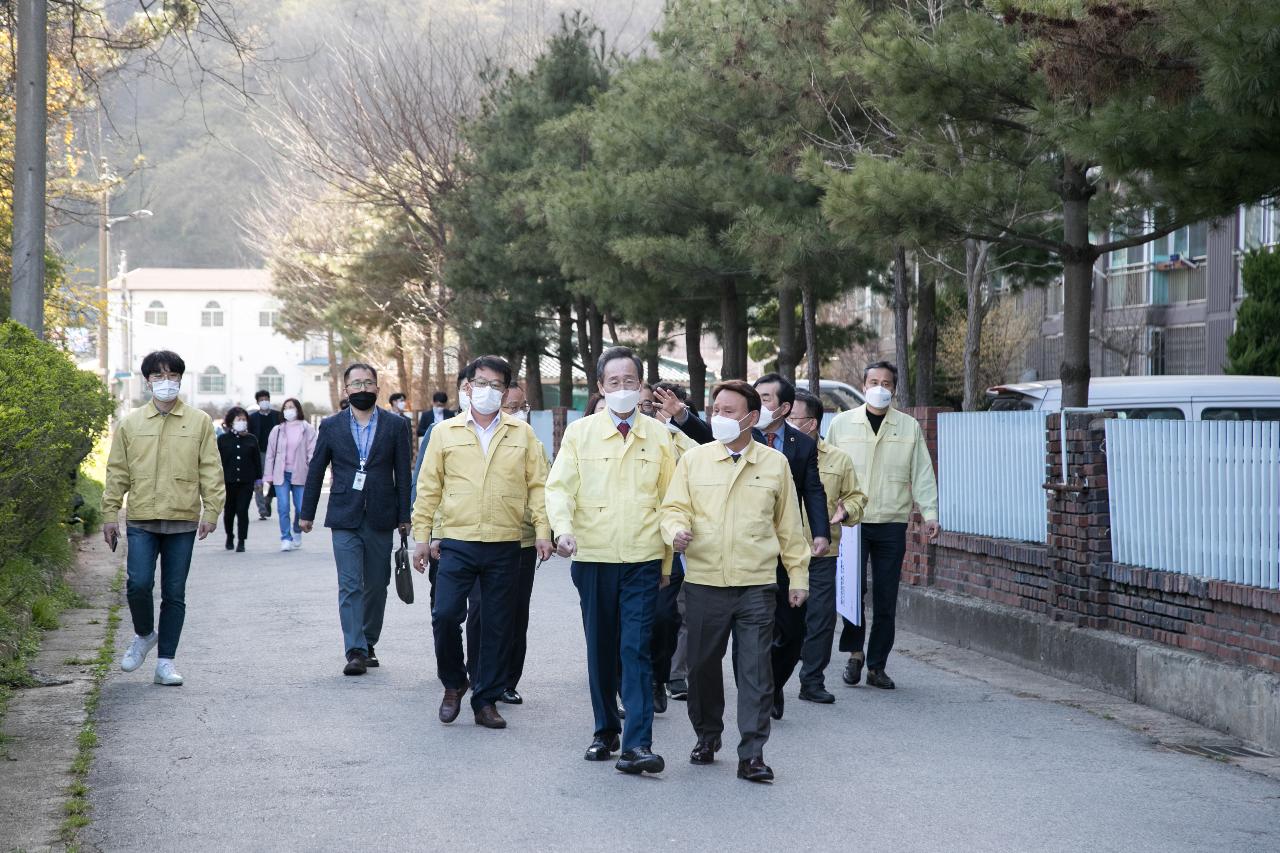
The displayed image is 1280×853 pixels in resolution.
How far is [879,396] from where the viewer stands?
964 centimetres

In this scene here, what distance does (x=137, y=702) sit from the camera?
8.62 m

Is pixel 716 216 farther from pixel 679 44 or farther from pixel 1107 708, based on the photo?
pixel 1107 708

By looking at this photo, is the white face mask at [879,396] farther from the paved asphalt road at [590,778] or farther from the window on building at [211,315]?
the window on building at [211,315]

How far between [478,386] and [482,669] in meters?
1.45

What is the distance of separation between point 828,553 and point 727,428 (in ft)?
7.67

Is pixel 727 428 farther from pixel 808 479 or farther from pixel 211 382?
pixel 211 382

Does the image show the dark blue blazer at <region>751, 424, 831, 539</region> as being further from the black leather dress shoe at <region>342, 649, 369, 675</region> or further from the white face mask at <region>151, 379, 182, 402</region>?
the white face mask at <region>151, 379, 182, 402</region>

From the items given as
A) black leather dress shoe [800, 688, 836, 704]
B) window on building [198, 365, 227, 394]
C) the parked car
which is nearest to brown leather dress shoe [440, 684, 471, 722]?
black leather dress shoe [800, 688, 836, 704]

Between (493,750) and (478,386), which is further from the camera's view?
(478,386)

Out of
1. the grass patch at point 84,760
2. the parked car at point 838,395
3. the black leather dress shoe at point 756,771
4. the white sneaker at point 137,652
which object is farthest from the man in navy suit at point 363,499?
the parked car at point 838,395

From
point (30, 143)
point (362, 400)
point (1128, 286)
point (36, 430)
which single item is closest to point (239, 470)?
point (30, 143)

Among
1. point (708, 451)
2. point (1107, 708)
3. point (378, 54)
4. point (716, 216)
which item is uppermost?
point (378, 54)

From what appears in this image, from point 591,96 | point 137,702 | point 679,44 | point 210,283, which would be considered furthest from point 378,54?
point 210,283

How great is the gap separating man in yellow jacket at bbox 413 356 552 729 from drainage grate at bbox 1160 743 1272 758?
10.9 feet
